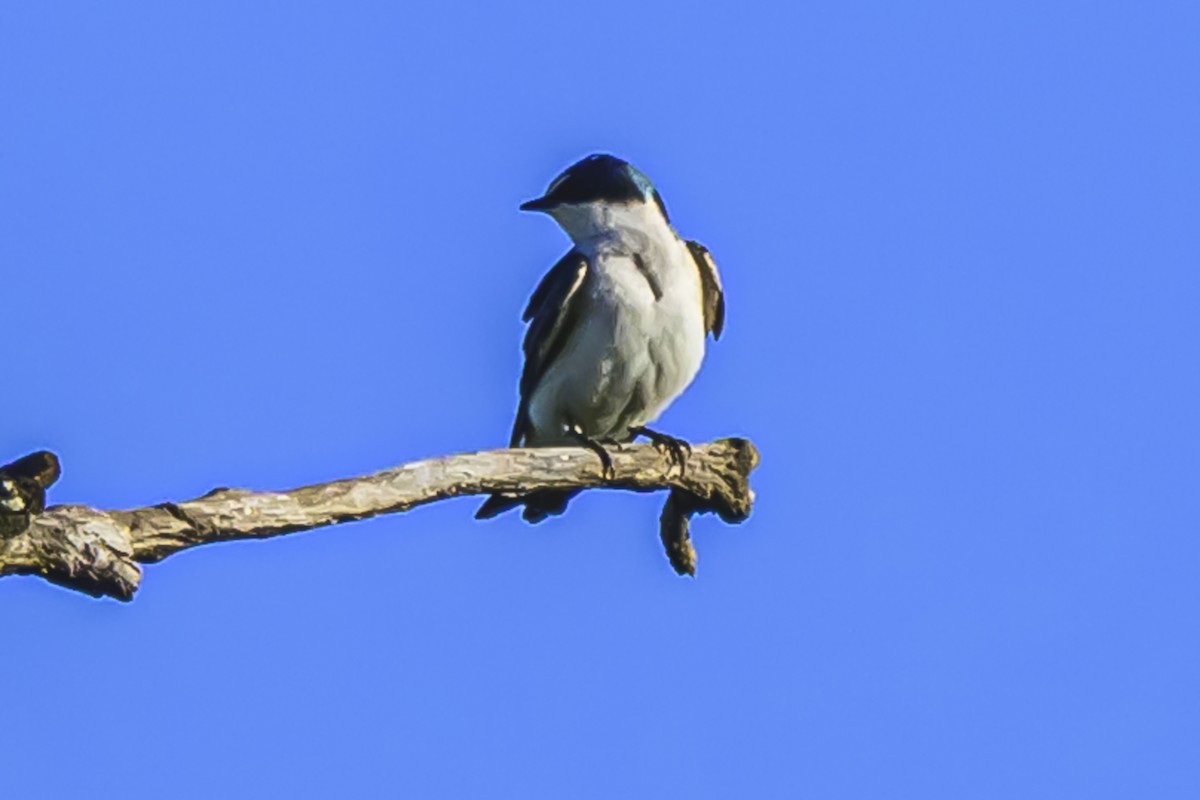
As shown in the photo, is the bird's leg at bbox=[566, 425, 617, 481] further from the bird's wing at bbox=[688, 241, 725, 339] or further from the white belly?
the bird's wing at bbox=[688, 241, 725, 339]

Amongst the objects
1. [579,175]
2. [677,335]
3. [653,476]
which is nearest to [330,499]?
[653,476]

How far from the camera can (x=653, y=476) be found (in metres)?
11.1

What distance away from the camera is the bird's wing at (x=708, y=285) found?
12492 mm

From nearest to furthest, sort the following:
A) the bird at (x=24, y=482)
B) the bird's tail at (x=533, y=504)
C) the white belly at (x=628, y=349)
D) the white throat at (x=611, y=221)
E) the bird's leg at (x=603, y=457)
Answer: the bird at (x=24, y=482) → the bird's leg at (x=603, y=457) → the bird's tail at (x=533, y=504) → the white belly at (x=628, y=349) → the white throat at (x=611, y=221)

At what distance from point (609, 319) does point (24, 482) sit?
475cm

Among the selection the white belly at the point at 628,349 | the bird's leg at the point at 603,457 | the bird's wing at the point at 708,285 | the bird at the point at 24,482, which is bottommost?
the bird at the point at 24,482

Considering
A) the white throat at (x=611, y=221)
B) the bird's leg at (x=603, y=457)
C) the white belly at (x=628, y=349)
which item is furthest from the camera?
the white throat at (x=611, y=221)

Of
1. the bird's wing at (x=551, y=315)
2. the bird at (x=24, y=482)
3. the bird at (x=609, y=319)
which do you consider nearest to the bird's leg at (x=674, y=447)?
the bird at (x=609, y=319)

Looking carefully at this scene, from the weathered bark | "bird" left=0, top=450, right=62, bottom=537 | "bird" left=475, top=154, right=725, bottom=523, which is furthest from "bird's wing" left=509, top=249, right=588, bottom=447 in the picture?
"bird" left=0, top=450, right=62, bottom=537

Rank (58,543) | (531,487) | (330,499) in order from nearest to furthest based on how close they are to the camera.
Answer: (58,543) → (330,499) → (531,487)

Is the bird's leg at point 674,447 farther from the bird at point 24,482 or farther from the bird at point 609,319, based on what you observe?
the bird at point 24,482

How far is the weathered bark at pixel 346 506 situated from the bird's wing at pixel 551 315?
1136mm

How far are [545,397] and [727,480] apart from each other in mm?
1541

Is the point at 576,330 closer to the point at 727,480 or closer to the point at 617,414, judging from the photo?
the point at 617,414
